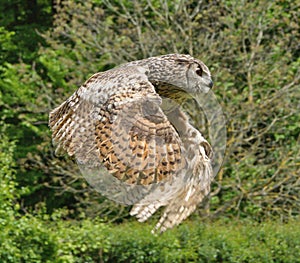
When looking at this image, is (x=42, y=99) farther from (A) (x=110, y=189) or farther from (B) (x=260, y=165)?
(A) (x=110, y=189)

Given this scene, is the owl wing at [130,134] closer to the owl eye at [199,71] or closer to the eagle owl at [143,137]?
the eagle owl at [143,137]

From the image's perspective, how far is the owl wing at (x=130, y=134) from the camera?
13.7ft

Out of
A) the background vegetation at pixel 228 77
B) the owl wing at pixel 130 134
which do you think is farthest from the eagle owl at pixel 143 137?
the background vegetation at pixel 228 77

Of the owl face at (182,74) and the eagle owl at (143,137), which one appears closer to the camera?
the eagle owl at (143,137)

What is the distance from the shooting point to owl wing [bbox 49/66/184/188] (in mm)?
4188

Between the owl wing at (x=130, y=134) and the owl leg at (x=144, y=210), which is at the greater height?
the owl wing at (x=130, y=134)

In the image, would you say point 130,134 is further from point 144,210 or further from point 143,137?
point 144,210

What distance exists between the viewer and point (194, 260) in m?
7.46

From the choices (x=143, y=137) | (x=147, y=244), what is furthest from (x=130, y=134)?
(x=147, y=244)

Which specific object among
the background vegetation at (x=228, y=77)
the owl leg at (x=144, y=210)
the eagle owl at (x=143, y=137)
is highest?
the eagle owl at (x=143, y=137)

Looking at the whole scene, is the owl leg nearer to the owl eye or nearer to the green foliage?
the owl eye

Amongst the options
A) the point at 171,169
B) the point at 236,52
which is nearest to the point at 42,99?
the point at 236,52

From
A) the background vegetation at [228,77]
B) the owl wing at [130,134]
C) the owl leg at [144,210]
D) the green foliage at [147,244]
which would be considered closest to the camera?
the owl wing at [130,134]

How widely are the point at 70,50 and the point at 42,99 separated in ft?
3.01
